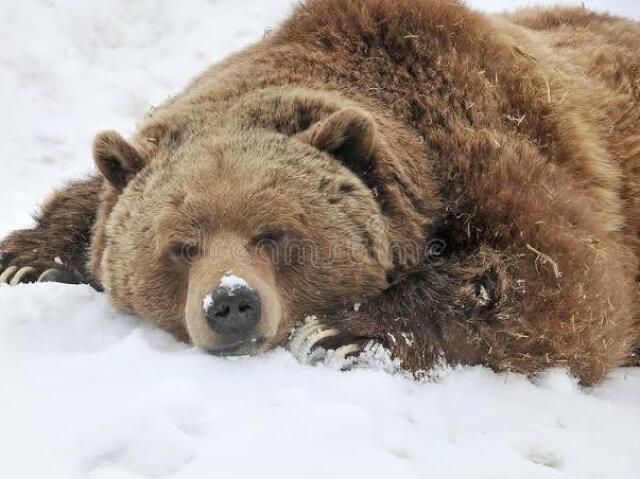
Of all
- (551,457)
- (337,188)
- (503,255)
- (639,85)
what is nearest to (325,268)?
(337,188)

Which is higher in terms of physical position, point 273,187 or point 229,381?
point 273,187

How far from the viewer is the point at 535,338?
3.50 meters

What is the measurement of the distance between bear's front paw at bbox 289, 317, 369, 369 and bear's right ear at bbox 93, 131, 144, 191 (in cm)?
133

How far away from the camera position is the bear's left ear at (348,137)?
3.74m

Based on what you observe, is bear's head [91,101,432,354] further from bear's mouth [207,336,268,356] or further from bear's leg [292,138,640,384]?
bear's leg [292,138,640,384]

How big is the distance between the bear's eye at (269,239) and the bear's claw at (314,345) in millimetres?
415

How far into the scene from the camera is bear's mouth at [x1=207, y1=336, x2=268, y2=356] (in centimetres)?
336

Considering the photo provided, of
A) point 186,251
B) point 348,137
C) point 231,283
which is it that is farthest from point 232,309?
point 348,137

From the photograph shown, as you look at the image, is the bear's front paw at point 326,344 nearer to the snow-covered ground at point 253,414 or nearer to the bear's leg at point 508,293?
the bear's leg at point 508,293

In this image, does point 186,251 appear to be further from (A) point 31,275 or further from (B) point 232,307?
(A) point 31,275

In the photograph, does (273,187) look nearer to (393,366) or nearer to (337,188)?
(337,188)

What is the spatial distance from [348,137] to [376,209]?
0.38m

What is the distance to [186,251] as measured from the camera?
367 centimetres

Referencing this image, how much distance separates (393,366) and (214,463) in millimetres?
1141
